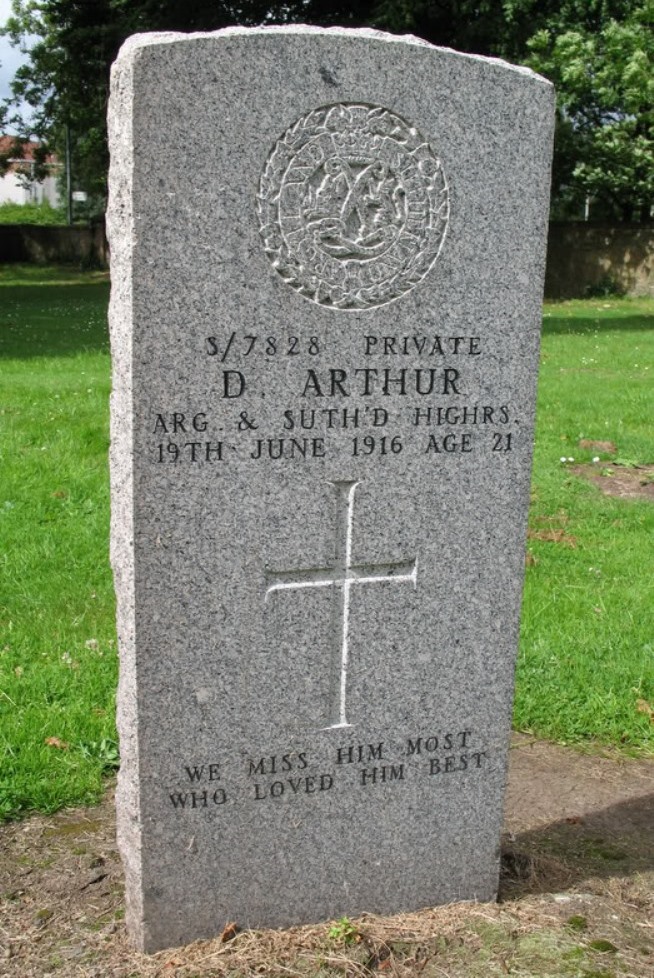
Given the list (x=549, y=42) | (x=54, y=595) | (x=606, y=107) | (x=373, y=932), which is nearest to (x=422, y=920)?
(x=373, y=932)

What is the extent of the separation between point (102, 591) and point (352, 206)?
127 inches

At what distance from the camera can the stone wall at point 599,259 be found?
23297mm

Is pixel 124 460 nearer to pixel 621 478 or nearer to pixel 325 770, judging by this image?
pixel 325 770

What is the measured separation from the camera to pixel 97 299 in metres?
23.2

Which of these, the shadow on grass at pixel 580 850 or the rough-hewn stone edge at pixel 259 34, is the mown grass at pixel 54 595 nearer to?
the shadow on grass at pixel 580 850

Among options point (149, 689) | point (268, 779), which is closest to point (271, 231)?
point (149, 689)

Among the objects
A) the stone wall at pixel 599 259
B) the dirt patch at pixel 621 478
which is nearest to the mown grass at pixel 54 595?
the dirt patch at pixel 621 478

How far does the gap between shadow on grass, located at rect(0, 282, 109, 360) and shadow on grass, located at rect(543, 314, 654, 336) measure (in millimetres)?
6877

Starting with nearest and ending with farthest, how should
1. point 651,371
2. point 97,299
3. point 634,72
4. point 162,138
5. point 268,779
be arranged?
point 162,138 < point 268,779 < point 651,371 < point 634,72 < point 97,299

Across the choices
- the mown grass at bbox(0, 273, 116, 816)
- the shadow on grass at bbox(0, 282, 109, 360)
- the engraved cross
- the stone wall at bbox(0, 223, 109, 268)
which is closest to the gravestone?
the engraved cross

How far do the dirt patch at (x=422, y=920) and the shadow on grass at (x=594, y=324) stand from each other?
519 inches

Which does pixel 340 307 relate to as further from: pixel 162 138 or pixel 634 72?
pixel 634 72

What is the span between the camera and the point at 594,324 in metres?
18.0

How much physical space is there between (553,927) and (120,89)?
260cm
